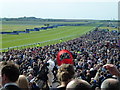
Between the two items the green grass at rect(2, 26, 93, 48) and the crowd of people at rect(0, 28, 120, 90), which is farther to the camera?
the green grass at rect(2, 26, 93, 48)

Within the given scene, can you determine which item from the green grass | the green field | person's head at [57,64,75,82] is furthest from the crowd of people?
the green grass

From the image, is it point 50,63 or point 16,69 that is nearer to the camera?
point 16,69

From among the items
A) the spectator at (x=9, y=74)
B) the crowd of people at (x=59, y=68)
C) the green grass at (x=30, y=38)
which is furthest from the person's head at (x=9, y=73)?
the green grass at (x=30, y=38)

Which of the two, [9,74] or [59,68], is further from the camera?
[59,68]

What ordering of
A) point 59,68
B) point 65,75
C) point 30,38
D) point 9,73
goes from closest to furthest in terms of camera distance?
point 9,73, point 65,75, point 59,68, point 30,38

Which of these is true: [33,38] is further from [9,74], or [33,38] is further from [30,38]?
[9,74]

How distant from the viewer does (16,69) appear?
2.85m

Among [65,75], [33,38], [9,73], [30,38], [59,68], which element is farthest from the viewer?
[33,38]

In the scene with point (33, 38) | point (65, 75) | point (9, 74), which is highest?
point (9, 74)

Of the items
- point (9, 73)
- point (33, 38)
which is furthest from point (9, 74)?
point (33, 38)

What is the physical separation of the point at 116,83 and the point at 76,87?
55 cm

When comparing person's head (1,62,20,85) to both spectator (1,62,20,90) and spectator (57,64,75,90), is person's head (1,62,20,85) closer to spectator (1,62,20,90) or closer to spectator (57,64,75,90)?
spectator (1,62,20,90)

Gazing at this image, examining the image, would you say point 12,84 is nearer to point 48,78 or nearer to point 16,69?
point 16,69

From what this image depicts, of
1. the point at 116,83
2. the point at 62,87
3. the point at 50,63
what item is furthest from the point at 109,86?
the point at 50,63
